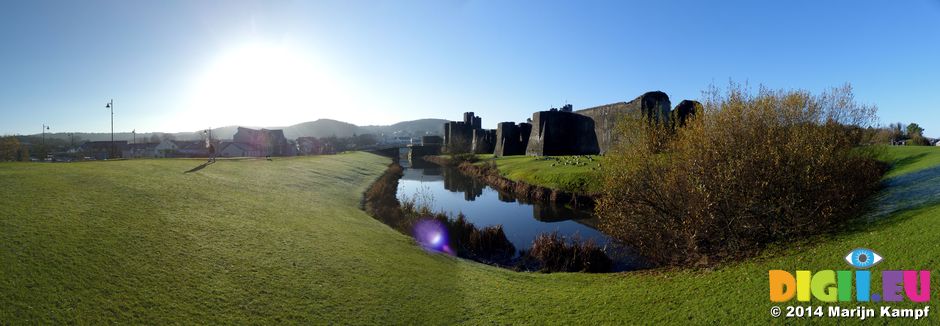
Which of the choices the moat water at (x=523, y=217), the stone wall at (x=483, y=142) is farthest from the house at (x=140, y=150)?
the moat water at (x=523, y=217)

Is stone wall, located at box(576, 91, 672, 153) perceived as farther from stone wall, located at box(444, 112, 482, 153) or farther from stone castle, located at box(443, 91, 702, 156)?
stone wall, located at box(444, 112, 482, 153)

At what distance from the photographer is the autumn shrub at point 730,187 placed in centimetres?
1184

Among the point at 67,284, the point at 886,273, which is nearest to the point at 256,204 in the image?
the point at 67,284

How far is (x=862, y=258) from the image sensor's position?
26.8 ft

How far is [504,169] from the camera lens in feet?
165

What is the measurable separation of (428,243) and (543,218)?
32.5ft

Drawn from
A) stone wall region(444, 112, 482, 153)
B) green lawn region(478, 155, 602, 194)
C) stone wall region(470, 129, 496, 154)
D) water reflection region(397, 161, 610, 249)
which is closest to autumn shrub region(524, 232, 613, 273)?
water reflection region(397, 161, 610, 249)

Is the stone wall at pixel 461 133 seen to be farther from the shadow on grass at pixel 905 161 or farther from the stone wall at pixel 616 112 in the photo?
the shadow on grass at pixel 905 161

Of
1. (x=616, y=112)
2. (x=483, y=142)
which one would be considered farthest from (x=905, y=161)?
(x=483, y=142)

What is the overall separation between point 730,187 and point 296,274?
12.5 m

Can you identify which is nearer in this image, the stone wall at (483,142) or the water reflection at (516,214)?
the water reflection at (516,214)

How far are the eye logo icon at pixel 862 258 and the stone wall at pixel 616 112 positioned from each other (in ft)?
92.3

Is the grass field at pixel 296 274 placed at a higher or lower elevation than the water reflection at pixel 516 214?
higher

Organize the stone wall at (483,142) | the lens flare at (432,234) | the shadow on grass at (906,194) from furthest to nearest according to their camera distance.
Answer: the stone wall at (483,142) → the lens flare at (432,234) → the shadow on grass at (906,194)
